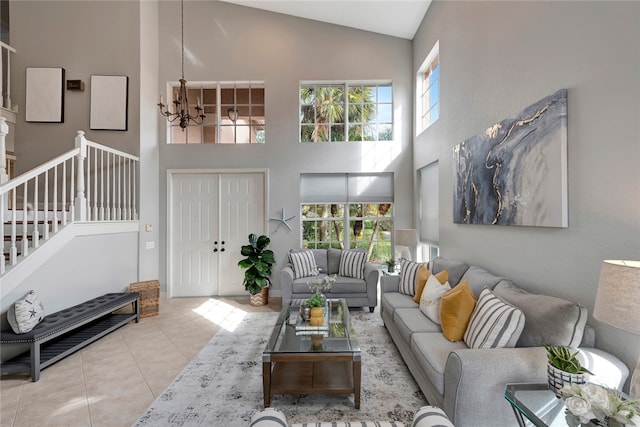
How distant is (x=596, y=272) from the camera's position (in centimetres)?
177

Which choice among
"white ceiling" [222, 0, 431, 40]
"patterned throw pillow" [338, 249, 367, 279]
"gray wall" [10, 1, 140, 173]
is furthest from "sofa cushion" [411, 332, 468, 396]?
"gray wall" [10, 1, 140, 173]

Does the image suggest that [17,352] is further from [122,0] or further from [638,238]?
[122,0]

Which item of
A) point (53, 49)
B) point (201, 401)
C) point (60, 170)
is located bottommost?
point (201, 401)

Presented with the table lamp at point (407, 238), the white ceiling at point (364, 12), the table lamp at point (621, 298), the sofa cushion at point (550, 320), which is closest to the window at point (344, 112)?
the white ceiling at point (364, 12)

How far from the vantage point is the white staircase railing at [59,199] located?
2984 millimetres

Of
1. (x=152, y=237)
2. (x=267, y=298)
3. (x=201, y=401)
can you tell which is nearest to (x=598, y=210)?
(x=201, y=401)

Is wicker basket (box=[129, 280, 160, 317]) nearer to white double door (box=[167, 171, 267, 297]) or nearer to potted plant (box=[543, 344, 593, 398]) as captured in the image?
white double door (box=[167, 171, 267, 297])

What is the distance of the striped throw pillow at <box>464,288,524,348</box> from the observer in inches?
72.0

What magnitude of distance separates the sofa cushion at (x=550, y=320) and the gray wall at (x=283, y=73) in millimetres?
3532

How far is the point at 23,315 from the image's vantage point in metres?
2.73

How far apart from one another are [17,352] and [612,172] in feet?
16.6

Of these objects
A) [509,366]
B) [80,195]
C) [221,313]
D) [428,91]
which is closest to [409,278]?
[509,366]

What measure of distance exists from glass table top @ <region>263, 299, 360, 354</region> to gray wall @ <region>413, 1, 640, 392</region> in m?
1.53

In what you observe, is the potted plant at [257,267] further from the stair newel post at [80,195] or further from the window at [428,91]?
the window at [428,91]
